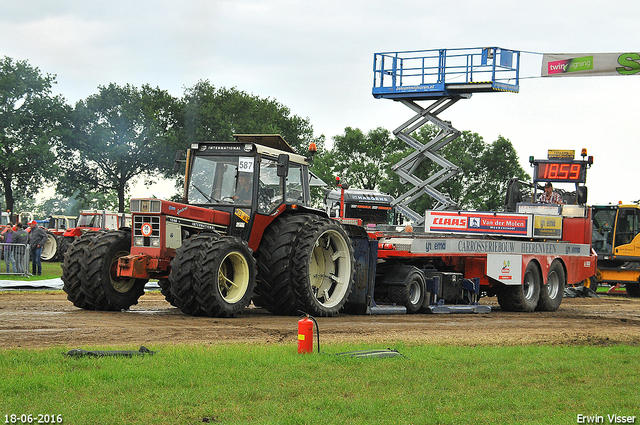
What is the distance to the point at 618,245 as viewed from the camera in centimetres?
2719

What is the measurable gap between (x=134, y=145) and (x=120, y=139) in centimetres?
159

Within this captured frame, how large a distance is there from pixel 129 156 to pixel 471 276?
38.1 metres

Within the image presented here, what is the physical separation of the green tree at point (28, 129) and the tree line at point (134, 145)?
0.07 metres

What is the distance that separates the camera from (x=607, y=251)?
2733 cm

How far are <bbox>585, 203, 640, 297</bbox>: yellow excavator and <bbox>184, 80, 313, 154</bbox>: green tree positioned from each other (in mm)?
21388

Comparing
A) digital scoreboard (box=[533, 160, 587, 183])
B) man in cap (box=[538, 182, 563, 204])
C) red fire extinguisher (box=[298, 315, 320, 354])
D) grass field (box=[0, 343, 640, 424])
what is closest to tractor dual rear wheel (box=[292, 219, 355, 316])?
red fire extinguisher (box=[298, 315, 320, 354])

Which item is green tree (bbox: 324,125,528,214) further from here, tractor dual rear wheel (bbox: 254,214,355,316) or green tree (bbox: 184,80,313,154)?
tractor dual rear wheel (bbox: 254,214,355,316)

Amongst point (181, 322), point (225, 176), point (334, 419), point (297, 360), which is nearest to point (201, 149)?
point (225, 176)

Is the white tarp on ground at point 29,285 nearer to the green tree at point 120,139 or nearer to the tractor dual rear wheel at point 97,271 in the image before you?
the tractor dual rear wheel at point 97,271

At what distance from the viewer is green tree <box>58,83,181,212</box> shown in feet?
167

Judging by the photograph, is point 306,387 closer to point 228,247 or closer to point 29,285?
point 228,247

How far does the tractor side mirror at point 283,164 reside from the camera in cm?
1355

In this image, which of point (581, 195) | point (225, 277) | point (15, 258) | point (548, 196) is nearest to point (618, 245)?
point (581, 195)

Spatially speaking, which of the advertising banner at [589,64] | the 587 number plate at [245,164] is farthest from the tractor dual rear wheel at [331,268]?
the advertising banner at [589,64]
